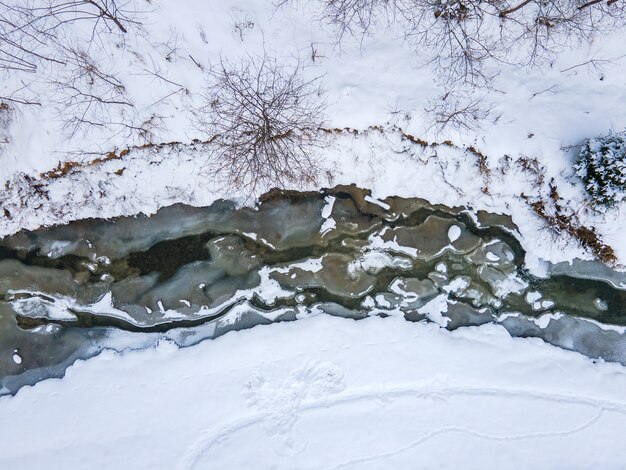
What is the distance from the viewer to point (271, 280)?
15.6ft

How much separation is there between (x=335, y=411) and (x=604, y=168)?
333cm

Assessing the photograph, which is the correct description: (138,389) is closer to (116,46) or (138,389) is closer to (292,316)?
(292,316)

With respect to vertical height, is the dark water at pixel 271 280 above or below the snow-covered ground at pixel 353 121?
below

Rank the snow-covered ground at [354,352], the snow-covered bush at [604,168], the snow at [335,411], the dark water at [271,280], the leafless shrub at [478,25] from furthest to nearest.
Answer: the dark water at [271,280] → the snow at [335,411] → the snow-covered ground at [354,352] → the leafless shrub at [478,25] → the snow-covered bush at [604,168]

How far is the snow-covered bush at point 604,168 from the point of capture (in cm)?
394

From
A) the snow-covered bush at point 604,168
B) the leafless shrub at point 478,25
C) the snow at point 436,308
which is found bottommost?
the snow at point 436,308

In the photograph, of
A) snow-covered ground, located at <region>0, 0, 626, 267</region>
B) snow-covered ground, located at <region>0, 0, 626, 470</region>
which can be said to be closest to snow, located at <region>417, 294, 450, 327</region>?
snow-covered ground, located at <region>0, 0, 626, 470</region>

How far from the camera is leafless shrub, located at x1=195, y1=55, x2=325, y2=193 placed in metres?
4.23

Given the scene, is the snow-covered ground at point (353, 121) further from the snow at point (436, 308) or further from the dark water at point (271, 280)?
the snow at point (436, 308)

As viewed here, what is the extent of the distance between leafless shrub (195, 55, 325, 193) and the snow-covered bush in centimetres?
240

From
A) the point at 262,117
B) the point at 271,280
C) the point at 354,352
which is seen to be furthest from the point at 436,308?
the point at 262,117

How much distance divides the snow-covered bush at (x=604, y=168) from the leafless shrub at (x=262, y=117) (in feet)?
7.88

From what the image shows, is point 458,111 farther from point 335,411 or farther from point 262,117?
point 335,411

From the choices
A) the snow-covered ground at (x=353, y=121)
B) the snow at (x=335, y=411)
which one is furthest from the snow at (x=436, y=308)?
the snow-covered ground at (x=353, y=121)
